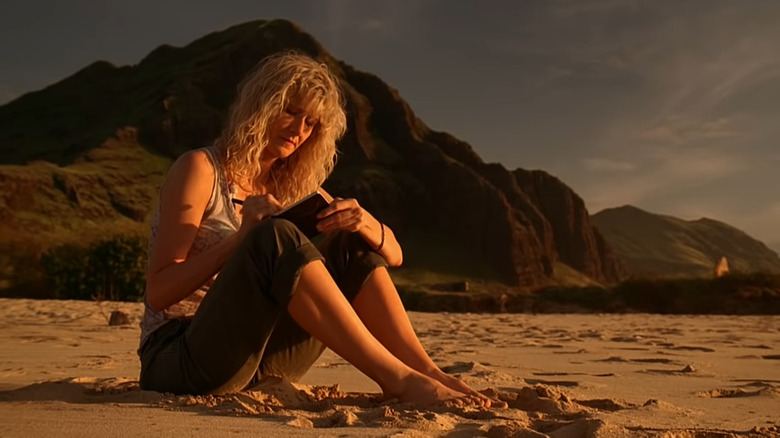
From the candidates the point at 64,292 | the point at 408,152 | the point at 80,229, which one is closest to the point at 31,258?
the point at 64,292

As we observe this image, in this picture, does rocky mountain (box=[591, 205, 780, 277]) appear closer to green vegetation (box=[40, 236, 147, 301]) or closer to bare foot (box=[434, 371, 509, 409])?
green vegetation (box=[40, 236, 147, 301])

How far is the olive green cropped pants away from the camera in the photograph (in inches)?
92.4

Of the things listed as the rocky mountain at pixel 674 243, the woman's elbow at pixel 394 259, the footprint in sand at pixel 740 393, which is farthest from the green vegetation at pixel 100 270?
the rocky mountain at pixel 674 243

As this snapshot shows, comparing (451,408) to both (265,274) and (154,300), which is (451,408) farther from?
(154,300)

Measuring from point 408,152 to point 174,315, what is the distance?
70.3 meters

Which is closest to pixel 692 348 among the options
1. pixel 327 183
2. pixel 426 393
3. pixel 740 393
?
pixel 740 393

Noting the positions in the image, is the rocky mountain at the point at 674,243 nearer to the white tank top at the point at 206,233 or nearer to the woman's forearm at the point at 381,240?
the woman's forearm at the point at 381,240

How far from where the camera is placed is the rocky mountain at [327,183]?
52.1 m

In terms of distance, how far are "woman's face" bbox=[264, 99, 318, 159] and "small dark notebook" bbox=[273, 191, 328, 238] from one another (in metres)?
0.56

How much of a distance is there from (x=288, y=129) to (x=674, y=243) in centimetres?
11331

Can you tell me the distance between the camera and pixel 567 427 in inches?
77.0

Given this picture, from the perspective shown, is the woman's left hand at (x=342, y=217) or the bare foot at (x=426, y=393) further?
the woman's left hand at (x=342, y=217)

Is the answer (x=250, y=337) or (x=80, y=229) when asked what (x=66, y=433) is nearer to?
(x=250, y=337)

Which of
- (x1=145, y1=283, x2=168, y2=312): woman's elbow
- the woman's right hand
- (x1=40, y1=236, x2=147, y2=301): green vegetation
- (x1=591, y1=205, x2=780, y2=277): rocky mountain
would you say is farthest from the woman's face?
(x1=591, y1=205, x2=780, y2=277): rocky mountain
